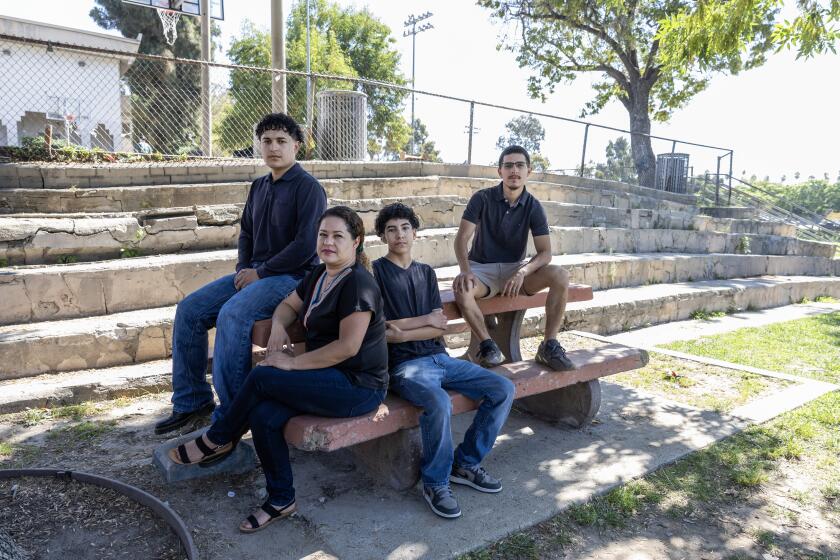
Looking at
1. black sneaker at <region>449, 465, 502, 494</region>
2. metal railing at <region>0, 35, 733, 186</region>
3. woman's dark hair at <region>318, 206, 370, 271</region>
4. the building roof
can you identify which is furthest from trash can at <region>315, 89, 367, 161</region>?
the building roof

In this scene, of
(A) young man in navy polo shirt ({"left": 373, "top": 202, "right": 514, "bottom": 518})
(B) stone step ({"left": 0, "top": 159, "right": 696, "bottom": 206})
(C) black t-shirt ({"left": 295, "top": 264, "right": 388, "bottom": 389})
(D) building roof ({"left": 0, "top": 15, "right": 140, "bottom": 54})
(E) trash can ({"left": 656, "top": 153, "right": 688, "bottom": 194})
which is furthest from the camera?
(D) building roof ({"left": 0, "top": 15, "right": 140, "bottom": 54})

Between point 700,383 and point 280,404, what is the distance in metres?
3.82

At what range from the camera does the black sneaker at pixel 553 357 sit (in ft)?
11.4

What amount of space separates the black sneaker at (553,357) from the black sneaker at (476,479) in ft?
2.59

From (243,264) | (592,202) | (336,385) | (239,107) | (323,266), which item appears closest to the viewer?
(336,385)

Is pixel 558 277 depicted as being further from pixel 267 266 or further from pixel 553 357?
pixel 267 266

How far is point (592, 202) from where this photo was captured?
12406 millimetres

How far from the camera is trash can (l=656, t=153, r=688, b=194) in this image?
1625 centimetres

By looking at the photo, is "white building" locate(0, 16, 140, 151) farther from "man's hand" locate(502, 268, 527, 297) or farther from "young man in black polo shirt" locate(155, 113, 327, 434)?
"man's hand" locate(502, 268, 527, 297)

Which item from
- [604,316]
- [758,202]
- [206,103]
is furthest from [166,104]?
[758,202]

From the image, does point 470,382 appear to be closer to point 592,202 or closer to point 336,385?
point 336,385

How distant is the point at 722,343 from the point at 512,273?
3.83 m

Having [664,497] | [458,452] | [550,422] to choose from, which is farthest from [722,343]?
[458,452]

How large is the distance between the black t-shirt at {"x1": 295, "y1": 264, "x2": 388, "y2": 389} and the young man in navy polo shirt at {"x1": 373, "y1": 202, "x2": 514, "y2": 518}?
0.85 ft
